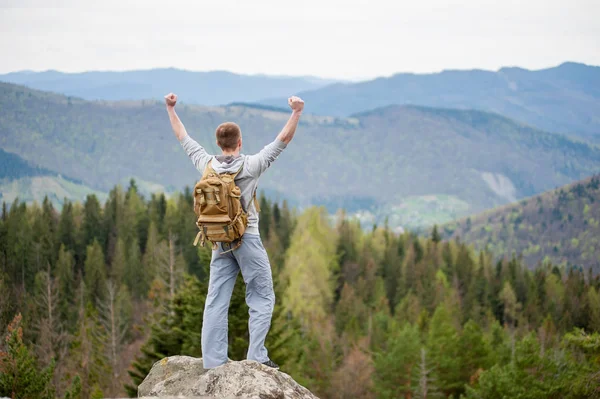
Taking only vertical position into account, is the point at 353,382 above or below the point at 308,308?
above

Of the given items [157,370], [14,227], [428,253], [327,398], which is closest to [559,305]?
[428,253]

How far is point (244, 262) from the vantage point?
1063 cm

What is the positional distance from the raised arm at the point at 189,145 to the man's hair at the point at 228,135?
1.66 ft

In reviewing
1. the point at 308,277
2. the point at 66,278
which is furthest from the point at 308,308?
the point at 66,278

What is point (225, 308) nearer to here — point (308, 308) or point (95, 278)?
point (308, 308)

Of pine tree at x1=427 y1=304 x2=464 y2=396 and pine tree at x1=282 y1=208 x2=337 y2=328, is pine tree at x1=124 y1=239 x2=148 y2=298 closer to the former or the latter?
pine tree at x1=282 y1=208 x2=337 y2=328

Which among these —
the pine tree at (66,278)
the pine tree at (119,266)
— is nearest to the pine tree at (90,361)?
the pine tree at (66,278)

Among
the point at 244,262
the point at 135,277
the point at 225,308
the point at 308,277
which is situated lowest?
the point at 135,277

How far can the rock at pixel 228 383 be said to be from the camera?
33.0 feet

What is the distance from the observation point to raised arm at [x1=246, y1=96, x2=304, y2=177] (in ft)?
34.3

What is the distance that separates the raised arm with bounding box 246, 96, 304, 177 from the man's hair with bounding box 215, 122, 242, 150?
0.31 m

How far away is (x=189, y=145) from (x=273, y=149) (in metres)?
1.45

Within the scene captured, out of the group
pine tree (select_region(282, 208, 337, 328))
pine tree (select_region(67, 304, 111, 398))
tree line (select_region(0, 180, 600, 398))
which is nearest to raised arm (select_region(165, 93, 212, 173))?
tree line (select_region(0, 180, 600, 398))

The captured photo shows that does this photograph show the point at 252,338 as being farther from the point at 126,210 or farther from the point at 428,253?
the point at 428,253
